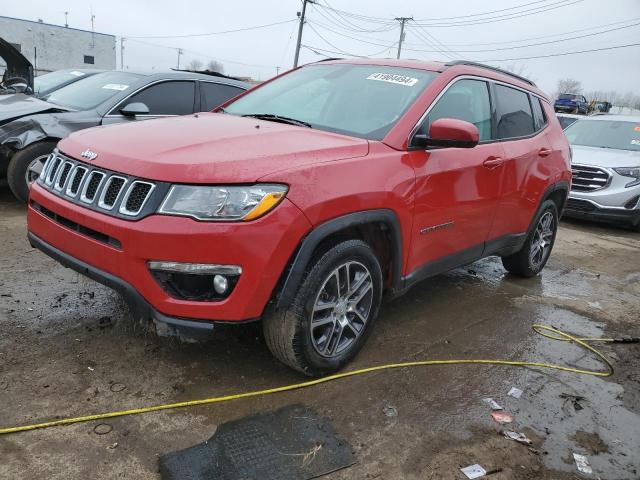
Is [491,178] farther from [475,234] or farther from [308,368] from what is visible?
[308,368]

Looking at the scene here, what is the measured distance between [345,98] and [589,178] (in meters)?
6.72

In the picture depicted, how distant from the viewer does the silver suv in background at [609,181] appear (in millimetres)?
8492

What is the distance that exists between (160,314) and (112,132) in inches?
45.4

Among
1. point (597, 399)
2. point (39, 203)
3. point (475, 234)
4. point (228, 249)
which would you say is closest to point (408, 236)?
point (475, 234)

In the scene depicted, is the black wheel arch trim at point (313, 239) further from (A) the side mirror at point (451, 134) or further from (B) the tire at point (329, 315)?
(A) the side mirror at point (451, 134)

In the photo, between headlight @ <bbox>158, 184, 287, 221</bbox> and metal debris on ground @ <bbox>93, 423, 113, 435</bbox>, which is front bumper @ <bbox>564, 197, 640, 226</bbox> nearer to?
headlight @ <bbox>158, 184, 287, 221</bbox>

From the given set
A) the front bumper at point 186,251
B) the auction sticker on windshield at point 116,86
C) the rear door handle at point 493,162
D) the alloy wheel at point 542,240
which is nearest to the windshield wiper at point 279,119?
the front bumper at point 186,251

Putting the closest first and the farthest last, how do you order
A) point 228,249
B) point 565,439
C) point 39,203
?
point 228,249 < point 565,439 < point 39,203

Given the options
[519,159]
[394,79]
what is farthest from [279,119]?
[519,159]

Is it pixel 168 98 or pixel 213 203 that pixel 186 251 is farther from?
pixel 168 98

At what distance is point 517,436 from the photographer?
8.93 ft

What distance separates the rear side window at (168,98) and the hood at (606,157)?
6116 mm

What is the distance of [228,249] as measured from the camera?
2385mm

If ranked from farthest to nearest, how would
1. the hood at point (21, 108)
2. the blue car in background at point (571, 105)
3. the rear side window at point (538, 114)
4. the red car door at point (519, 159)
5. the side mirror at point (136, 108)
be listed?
the blue car in background at point (571, 105)
the hood at point (21, 108)
the side mirror at point (136, 108)
the rear side window at point (538, 114)
the red car door at point (519, 159)
